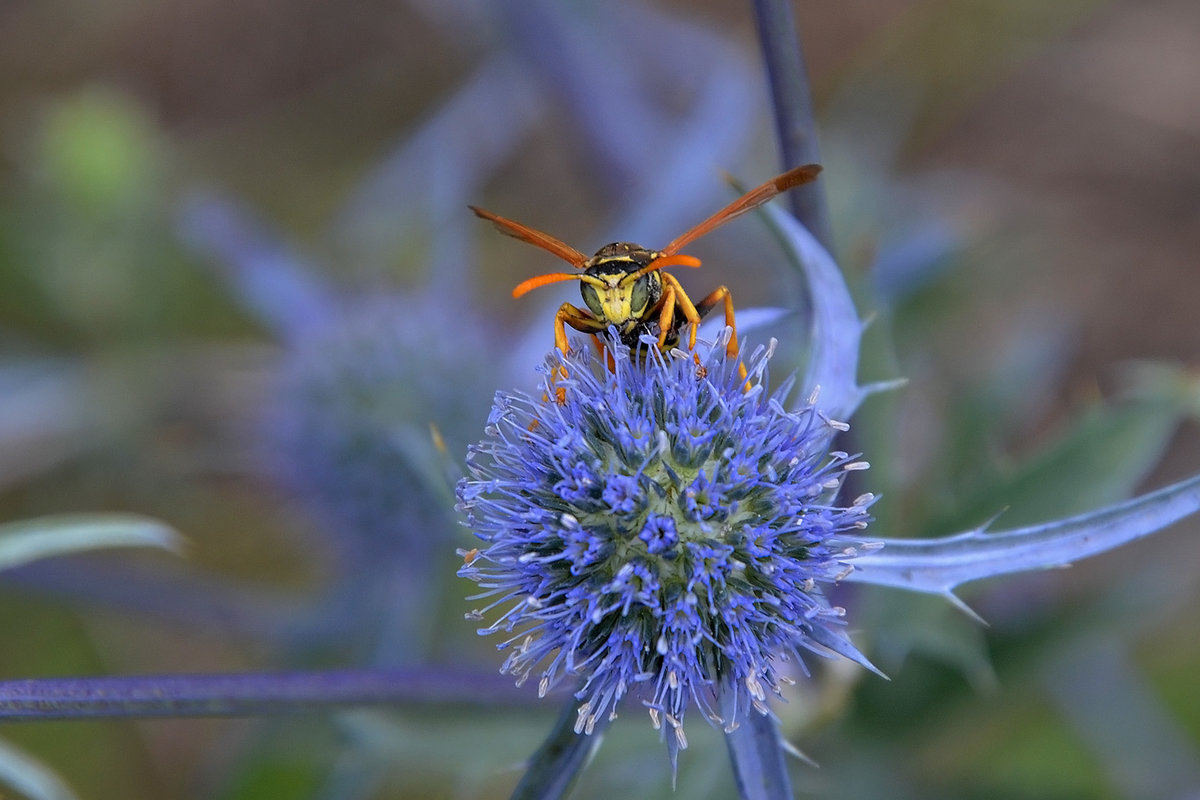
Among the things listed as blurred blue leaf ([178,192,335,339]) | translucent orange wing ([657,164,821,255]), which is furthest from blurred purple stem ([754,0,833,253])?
blurred blue leaf ([178,192,335,339])

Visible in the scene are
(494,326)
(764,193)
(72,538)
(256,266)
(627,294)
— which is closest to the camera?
→ (764,193)

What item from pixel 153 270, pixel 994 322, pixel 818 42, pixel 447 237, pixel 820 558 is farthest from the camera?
pixel 818 42

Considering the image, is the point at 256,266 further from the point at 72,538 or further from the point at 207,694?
the point at 207,694

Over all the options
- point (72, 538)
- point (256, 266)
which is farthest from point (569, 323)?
point (256, 266)

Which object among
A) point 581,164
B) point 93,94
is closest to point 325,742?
point 581,164

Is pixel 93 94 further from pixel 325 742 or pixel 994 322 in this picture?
pixel 994 322
